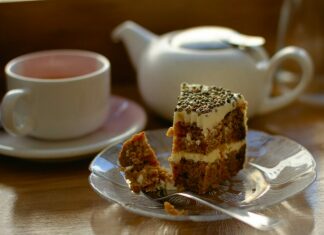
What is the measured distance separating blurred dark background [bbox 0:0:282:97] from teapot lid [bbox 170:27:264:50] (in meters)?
0.15

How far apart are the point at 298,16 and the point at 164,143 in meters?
0.39

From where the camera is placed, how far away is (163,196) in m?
0.71

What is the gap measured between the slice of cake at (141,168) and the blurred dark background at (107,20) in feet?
1.25

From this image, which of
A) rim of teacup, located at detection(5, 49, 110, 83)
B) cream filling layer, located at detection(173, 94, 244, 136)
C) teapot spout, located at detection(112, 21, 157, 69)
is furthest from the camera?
teapot spout, located at detection(112, 21, 157, 69)

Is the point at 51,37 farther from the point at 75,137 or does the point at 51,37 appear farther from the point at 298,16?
the point at 298,16

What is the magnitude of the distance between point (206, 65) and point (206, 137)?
18 centimetres

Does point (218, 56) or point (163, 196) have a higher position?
point (218, 56)

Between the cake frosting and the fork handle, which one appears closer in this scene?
the fork handle

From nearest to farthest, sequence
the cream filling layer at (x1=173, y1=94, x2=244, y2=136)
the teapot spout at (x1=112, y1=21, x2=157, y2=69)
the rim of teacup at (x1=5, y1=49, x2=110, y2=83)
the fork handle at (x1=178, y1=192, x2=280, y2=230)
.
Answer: the fork handle at (x1=178, y1=192, x2=280, y2=230), the cream filling layer at (x1=173, y1=94, x2=244, y2=136), the rim of teacup at (x1=5, y1=49, x2=110, y2=83), the teapot spout at (x1=112, y1=21, x2=157, y2=69)

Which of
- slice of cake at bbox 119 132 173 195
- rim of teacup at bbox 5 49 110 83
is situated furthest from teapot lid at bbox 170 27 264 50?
slice of cake at bbox 119 132 173 195

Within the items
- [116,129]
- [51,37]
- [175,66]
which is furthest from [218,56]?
[51,37]

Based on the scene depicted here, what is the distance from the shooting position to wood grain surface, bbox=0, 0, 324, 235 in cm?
66

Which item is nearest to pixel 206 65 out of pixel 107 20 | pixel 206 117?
pixel 206 117

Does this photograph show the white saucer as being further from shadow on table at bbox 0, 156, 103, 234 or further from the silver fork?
the silver fork
